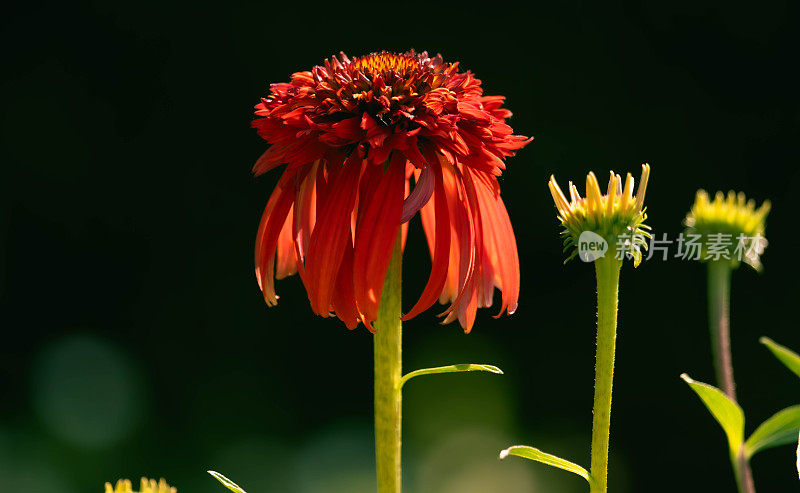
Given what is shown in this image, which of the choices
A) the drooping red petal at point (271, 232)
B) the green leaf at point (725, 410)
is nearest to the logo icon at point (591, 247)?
the green leaf at point (725, 410)

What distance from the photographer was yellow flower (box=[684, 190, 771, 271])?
0.71 m

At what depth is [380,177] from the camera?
0.56m

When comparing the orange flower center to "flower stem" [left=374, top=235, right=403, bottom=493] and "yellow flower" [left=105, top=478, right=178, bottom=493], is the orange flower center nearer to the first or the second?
"flower stem" [left=374, top=235, right=403, bottom=493]

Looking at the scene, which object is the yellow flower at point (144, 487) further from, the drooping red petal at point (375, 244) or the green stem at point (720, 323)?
the green stem at point (720, 323)

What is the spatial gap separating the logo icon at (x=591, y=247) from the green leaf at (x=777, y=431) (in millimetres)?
139

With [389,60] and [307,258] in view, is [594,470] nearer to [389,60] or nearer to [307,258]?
[307,258]

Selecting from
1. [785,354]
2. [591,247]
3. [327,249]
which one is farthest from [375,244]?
[785,354]

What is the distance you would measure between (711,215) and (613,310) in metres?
0.30

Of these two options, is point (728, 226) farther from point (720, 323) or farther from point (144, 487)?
point (144, 487)

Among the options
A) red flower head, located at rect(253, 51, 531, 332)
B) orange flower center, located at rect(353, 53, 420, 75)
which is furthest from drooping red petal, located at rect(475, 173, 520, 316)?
orange flower center, located at rect(353, 53, 420, 75)

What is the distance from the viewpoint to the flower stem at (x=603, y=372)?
49 cm

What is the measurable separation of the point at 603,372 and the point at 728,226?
0.32 meters

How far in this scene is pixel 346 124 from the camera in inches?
22.0

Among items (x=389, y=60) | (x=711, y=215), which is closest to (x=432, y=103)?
(x=389, y=60)
